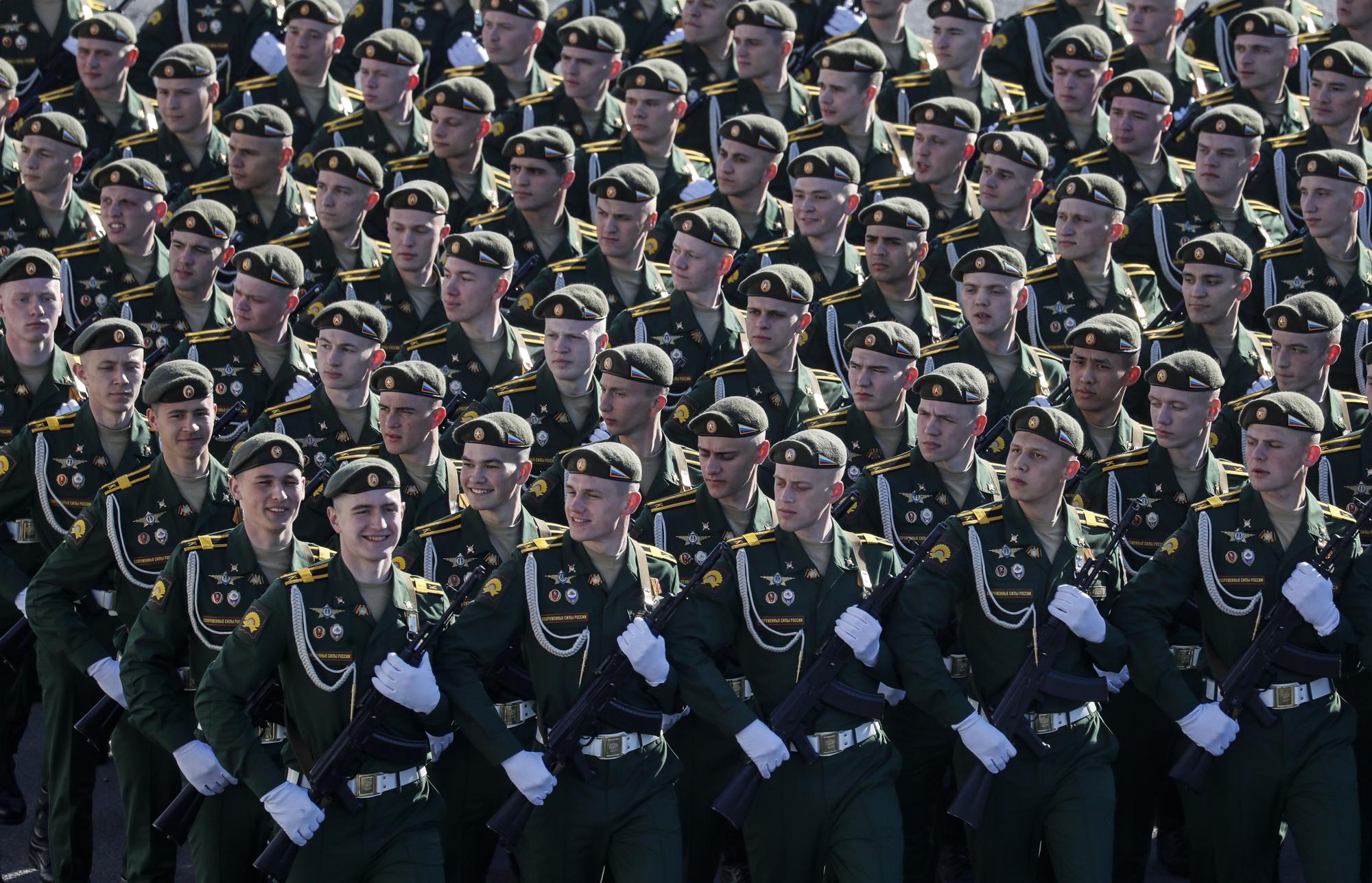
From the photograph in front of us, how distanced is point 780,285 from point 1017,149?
2.49 m

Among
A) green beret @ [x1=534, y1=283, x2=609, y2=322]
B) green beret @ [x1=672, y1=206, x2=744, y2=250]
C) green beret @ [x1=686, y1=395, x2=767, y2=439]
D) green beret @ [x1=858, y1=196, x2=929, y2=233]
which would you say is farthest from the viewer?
green beret @ [x1=858, y1=196, x2=929, y2=233]

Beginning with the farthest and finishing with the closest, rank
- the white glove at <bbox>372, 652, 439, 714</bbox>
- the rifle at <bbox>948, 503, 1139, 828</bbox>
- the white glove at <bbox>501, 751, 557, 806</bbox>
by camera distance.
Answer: the rifle at <bbox>948, 503, 1139, 828</bbox>
the white glove at <bbox>501, 751, 557, 806</bbox>
the white glove at <bbox>372, 652, 439, 714</bbox>

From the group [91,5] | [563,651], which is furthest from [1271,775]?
[91,5]

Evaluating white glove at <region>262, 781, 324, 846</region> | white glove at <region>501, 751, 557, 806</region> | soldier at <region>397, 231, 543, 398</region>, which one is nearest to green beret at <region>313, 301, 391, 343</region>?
soldier at <region>397, 231, 543, 398</region>

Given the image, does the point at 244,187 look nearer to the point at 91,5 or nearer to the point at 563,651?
the point at 91,5

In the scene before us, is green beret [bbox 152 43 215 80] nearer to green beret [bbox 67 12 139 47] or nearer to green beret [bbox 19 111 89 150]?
green beret [bbox 67 12 139 47]

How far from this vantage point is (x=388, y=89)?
1742cm

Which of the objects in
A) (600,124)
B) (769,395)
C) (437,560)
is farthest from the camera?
(600,124)

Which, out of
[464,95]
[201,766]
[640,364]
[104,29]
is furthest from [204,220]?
[201,766]

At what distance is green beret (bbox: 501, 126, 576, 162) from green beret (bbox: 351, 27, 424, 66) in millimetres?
1495

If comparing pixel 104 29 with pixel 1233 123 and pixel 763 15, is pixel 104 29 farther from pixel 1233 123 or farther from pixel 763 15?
pixel 1233 123

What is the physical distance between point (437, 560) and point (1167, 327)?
4.83 m

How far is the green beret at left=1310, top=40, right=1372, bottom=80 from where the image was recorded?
17.0m

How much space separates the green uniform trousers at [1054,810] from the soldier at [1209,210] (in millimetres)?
4884
